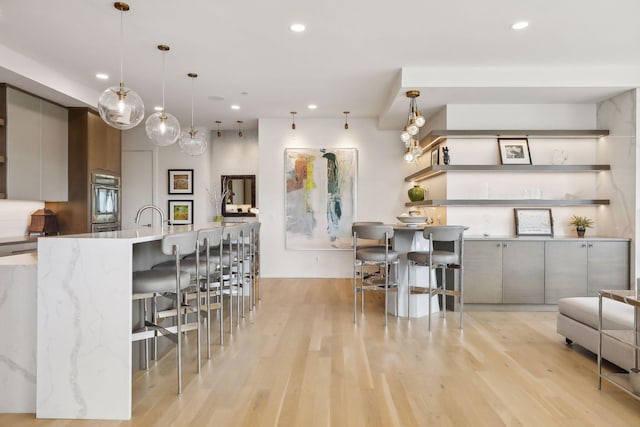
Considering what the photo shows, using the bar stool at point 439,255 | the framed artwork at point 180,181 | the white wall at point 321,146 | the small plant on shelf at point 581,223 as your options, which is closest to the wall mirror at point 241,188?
the framed artwork at point 180,181

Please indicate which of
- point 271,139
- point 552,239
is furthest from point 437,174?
point 271,139

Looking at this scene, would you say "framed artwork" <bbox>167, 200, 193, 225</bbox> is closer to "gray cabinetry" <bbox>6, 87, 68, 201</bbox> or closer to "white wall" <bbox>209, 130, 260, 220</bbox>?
"white wall" <bbox>209, 130, 260, 220</bbox>

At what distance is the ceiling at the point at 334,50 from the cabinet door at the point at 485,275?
191 centimetres

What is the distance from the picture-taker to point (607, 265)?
4.86 metres

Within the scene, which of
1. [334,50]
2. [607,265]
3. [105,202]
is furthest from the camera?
[105,202]

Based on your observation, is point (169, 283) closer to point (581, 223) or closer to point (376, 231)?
point (376, 231)

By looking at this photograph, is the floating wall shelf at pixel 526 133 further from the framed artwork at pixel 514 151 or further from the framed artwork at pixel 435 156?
the framed artwork at pixel 435 156

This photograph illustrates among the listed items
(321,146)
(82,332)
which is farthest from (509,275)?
(82,332)

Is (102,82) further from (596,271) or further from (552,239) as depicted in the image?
(596,271)

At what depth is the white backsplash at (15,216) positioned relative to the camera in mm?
5164

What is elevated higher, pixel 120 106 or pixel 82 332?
pixel 120 106

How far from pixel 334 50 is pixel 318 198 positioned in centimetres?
336

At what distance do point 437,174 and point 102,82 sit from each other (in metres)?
4.73

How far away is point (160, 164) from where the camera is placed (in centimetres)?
809
